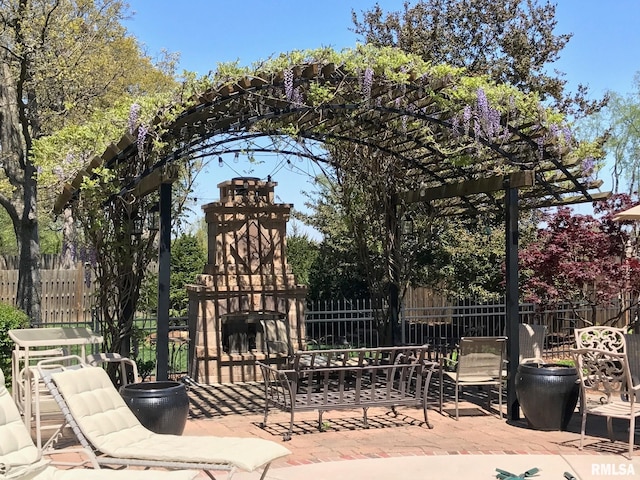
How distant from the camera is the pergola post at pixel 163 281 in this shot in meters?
5.94

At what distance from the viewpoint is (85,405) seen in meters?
4.01

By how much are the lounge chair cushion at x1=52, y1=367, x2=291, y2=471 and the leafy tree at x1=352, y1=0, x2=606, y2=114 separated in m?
14.3

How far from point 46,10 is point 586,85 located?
13.0 m

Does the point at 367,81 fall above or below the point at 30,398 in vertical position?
above

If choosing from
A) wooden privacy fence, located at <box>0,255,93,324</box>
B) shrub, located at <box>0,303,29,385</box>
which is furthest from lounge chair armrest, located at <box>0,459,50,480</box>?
wooden privacy fence, located at <box>0,255,93,324</box>

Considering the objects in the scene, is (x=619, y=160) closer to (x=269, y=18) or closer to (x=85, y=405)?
(x=269, y=18)

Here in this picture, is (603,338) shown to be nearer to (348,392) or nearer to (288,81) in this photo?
(348,392)

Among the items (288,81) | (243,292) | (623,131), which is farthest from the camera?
(623,131)

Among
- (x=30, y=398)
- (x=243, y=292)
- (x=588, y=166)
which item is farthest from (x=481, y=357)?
(x=30, y=398)

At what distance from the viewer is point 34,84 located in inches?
488

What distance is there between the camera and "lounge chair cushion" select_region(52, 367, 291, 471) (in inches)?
143

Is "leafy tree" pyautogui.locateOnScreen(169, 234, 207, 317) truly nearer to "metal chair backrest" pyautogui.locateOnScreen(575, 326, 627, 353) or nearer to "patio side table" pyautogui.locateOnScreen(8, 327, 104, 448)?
"patio side table" pyautogui.locateOnScreen(8, 327, 104, 448)

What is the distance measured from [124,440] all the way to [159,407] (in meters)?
1.21

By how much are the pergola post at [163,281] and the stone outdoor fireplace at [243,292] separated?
304cm
